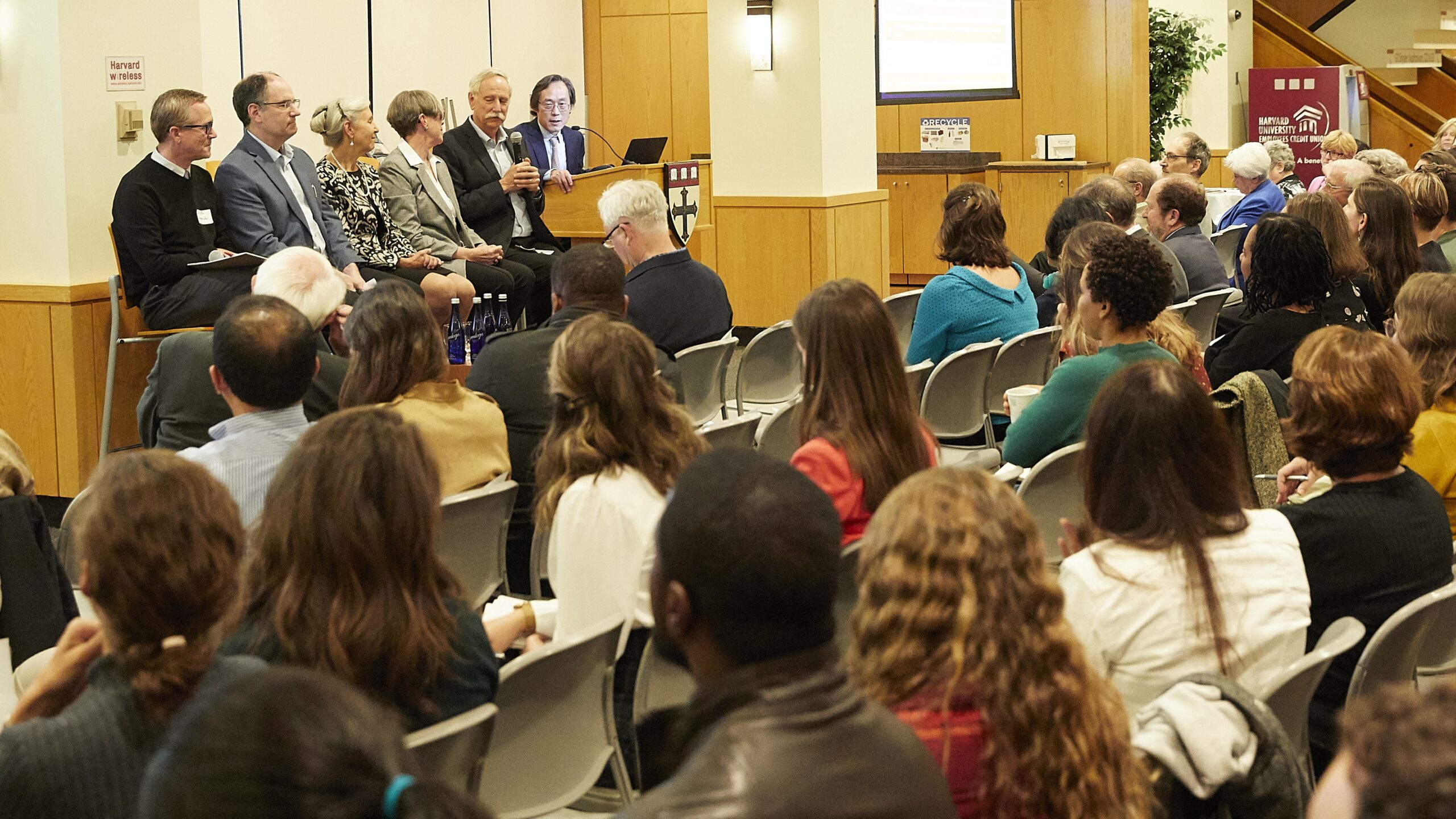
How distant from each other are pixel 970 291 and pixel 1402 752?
4.56 m

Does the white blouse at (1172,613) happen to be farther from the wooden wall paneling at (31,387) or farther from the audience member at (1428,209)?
the wooden wall paneling at (31,387)

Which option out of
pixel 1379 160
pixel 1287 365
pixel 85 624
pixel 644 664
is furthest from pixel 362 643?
pixel 1379 160

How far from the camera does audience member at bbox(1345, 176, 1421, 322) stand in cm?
557

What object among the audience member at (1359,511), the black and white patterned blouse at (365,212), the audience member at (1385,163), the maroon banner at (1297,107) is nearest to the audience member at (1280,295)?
the audience member at (1359,511)

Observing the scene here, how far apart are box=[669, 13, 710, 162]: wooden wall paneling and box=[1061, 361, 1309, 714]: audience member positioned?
447 inches

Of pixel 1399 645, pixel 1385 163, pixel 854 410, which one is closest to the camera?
pixel 1399 645

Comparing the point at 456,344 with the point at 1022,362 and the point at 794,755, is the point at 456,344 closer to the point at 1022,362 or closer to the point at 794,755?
the point at 1022,362

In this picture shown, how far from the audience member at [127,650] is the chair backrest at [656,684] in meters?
1.04

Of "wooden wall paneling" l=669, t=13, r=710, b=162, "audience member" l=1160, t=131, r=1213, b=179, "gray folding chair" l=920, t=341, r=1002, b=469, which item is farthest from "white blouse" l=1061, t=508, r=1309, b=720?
"wooden wall paneling" l=669, t=13, r=710, b=162

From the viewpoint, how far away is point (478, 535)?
3570mm

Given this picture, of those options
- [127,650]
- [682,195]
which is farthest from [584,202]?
[127,650]

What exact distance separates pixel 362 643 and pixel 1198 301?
186 inches

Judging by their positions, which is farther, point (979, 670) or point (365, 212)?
point (365, 212)

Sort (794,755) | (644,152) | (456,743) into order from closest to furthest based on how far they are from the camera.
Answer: (794,755) < (456,743) < (644,152)
